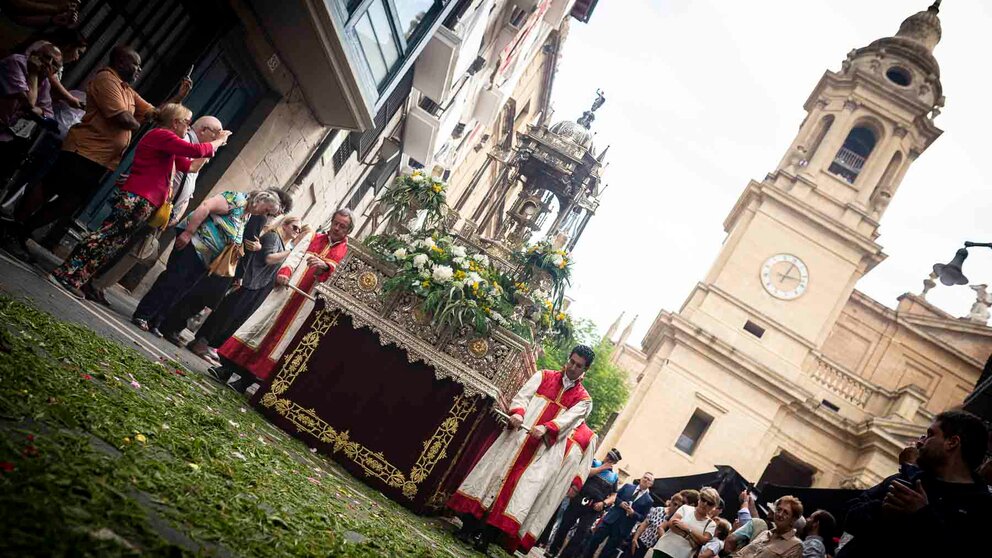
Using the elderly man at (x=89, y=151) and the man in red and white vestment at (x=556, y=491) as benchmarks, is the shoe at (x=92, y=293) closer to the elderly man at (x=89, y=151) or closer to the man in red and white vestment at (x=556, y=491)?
the elderly man at (x=89, y=151)

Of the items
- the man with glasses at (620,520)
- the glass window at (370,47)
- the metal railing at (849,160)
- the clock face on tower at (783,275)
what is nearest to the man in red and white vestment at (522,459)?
the man with glasses at (620,520)

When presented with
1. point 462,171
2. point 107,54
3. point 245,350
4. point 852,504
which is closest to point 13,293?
point 245,350

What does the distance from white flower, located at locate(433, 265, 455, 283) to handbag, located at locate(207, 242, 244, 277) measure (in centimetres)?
252

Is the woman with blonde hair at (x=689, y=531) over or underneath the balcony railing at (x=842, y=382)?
underneath

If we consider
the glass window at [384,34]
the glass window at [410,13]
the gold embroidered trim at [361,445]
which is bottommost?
the gold embroidered trim at [361,445]

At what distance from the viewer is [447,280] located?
22.2 ft

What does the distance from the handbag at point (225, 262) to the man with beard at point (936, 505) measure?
6.41m

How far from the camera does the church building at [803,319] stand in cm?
2498

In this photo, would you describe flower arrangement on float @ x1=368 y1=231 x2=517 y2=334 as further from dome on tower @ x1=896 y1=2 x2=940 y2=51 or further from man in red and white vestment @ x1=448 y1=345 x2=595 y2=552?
dome on tower @ x1=896 y1=2 x2=940 y2=51

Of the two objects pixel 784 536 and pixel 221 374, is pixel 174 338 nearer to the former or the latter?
pixel 221 374

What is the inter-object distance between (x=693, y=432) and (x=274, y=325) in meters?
22.0

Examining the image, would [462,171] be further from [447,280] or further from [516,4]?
[447,280]

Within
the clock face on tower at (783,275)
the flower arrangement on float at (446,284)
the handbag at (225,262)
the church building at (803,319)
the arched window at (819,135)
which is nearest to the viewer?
the flower arrangement on float at (446,284)

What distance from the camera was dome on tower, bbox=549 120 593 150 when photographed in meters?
19.5
